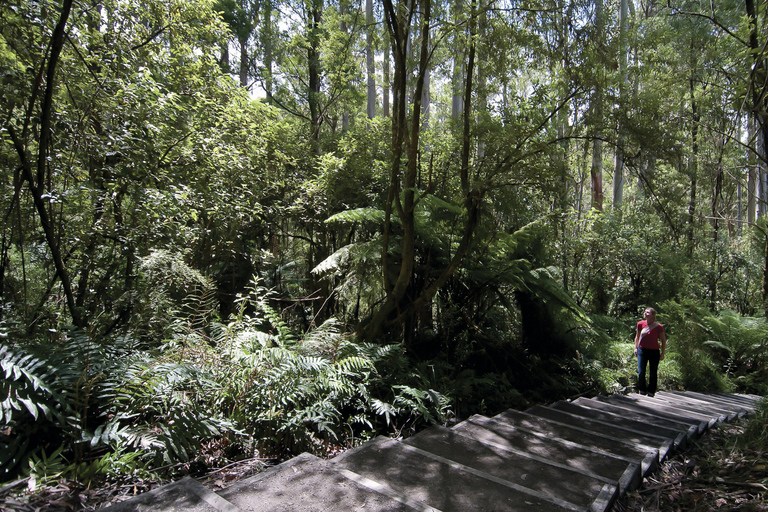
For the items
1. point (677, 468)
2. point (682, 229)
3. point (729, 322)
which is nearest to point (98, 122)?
point (677, 468)

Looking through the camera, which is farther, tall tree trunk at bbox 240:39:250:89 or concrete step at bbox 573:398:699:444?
tall tree trunk at bbox 240:39:250:89

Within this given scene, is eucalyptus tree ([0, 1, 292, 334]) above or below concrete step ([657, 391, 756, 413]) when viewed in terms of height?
above

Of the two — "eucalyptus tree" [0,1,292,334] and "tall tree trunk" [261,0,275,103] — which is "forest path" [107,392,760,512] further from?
"tall tree trunk" [261,0,275,103]

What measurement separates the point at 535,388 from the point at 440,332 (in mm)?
1569

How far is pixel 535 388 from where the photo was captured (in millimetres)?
6547

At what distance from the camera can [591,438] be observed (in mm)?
3375

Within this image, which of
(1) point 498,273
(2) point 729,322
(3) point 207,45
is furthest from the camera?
(2) point 729,322

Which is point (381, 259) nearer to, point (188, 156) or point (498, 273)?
point (498, 273)

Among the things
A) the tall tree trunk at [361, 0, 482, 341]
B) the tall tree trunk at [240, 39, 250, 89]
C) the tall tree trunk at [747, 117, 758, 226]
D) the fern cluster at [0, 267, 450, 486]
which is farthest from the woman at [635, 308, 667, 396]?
the tall tree trunk at [240, 39, 250, 89]

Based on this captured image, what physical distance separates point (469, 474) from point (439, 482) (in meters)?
0.20

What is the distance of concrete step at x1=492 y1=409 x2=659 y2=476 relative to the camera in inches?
113

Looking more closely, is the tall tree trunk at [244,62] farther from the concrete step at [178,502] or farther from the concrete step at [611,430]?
the concrete step at [178,502]

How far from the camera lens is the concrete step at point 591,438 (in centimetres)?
287

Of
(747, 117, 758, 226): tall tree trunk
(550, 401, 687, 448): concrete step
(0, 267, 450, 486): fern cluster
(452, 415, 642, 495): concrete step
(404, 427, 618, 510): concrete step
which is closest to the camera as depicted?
(404, 427, 618, 510): concrete step
